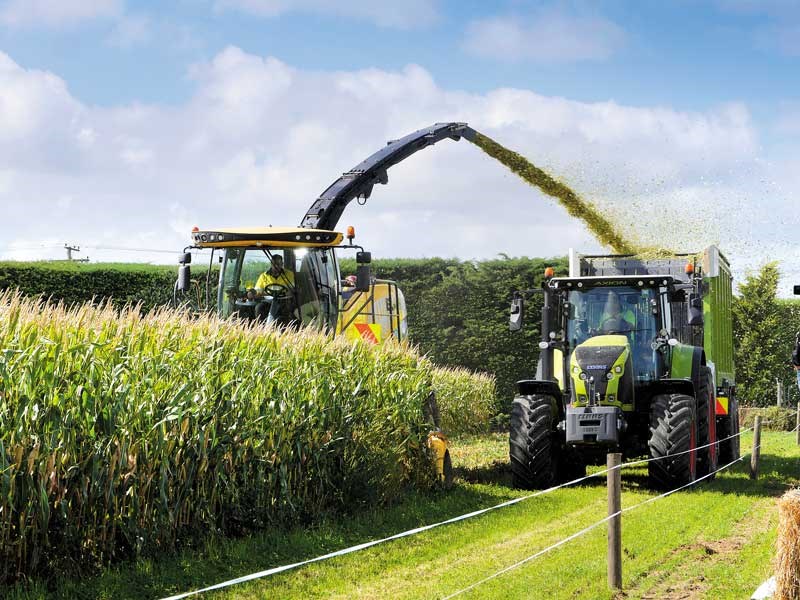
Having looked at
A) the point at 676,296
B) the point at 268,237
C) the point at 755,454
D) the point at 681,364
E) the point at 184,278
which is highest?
the point at 268,237

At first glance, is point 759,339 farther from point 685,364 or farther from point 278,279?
point 278,279

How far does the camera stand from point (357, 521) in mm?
9922

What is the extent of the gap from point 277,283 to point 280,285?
0.18ft

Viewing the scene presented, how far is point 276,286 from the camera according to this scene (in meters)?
13.6

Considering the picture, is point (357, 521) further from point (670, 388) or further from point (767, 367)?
point (767, 367)

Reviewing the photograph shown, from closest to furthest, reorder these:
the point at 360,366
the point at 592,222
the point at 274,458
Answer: the point at 274,458 < the point at 360,366 < the point at 592,222

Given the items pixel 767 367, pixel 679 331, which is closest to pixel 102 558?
pixel 679 331

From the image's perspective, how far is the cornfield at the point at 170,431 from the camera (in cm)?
707

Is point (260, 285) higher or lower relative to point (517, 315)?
higher

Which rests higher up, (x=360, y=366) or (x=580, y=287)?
(x=580, y=287)

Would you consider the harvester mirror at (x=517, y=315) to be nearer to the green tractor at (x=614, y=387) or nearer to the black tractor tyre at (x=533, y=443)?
the green tractor at (x=614, y=387)

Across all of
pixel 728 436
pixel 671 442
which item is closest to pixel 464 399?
pixel 728 436

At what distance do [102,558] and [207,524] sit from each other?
4.12ft

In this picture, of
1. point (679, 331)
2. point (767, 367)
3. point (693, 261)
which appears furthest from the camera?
point (767, 367)
